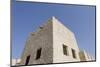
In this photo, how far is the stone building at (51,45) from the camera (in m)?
3.14

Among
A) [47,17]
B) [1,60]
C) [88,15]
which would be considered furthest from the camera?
[88,15]

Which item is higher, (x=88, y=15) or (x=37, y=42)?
(x=88, y=15)

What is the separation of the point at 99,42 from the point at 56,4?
839 millimetres

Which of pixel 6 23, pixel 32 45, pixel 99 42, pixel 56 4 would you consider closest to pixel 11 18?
pixel 6 23

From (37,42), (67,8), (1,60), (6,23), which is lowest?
(1,60)

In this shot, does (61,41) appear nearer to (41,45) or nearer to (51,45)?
(51,45)

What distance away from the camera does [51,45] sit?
3.22m

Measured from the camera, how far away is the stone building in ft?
10.3

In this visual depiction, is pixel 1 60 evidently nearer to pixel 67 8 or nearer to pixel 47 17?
pixel 47 17

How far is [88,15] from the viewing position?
348 centimetres

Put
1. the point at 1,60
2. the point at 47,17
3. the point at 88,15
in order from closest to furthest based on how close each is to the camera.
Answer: the point at 1,60
the point at 47,17
the point at 88,15

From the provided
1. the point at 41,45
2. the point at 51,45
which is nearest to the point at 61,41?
the point at 51,45

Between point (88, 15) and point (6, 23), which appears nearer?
point (6, 23)

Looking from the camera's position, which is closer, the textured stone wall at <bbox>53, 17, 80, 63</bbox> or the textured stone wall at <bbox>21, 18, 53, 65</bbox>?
the textured stone wall at <bbox>21, 18, 53, 65</bbox>
